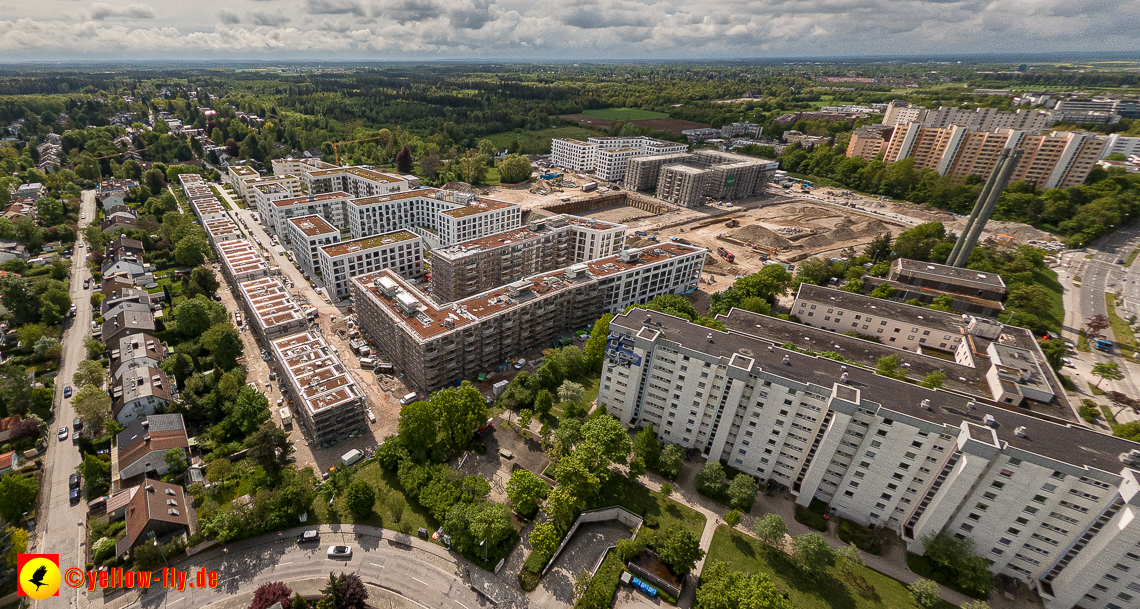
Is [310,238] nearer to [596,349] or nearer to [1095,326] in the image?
[596,349]

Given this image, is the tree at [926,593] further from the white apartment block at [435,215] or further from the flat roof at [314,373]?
the white apartment block at [435,215]

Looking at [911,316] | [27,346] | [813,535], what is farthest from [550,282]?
[27,346]

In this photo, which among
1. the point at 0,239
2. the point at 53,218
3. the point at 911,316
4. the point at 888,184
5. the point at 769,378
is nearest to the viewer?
the point at 769,378

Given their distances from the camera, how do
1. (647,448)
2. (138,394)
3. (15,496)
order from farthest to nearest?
(138,394)
(647,448)
(15,496)

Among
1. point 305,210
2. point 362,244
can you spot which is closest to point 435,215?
point 362,244

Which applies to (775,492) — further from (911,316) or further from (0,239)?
(0,239)

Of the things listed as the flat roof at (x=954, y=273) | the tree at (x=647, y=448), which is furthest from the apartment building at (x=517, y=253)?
the flat roof at (x=954, y=273)
